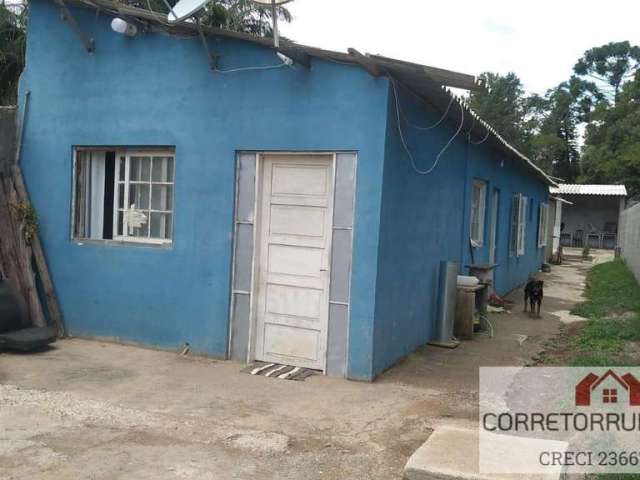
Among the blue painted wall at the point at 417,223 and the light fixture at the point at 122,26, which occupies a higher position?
the light fixture at the point at 122,26

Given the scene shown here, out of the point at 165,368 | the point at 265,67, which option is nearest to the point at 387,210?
the point at 265,67

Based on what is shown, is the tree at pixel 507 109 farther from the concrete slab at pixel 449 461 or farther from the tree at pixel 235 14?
the concrete slab at pixel 449 461

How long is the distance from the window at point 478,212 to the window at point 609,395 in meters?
5.06

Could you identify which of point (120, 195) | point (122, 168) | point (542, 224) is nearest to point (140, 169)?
point (122, 168)

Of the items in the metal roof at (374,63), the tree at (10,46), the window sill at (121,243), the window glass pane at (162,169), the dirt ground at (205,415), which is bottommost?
the dirt ground at (205,415)

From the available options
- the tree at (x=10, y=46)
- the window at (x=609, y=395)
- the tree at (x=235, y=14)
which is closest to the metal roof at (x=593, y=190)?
the tree at (x=235, y=14)

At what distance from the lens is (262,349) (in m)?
6.62

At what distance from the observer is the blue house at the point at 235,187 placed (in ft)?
20.0

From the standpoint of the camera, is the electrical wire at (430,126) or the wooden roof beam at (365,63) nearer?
the wooden roof beam at (365,63)

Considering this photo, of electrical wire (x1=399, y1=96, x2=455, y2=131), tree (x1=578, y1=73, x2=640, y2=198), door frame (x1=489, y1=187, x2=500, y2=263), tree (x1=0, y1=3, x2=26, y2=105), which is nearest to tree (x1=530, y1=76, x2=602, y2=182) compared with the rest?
tree (x1=578, y1=73, x2=640, y2=198)

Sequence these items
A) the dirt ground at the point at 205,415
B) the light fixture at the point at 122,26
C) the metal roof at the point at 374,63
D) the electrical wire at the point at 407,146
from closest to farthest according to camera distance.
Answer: the dirt ground at the point at 205,415 < the metal roof at the point at 374,63 < the electrical wire at the point at 407,146 < the light fixture at the point at 122,26

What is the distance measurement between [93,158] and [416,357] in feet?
14.7

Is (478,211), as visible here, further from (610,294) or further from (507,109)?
(507,109)

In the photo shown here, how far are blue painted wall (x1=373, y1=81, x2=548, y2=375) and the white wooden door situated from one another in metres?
0.59
